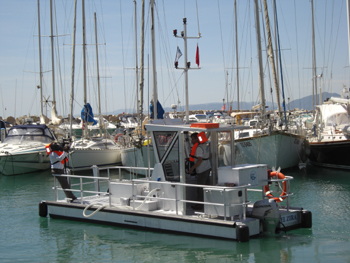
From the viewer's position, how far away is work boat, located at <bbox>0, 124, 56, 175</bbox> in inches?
1030

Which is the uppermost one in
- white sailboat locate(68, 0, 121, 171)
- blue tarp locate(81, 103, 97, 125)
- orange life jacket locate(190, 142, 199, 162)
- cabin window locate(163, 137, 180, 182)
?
blue tarp locate(81, 103, 97, 125)

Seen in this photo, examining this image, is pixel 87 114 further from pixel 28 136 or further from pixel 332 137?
pixel 332 137

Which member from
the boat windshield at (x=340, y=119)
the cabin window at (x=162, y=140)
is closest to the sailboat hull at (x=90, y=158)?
the boat windshield at (x=340, y=119)

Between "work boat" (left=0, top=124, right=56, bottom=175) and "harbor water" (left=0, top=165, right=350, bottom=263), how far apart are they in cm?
1190

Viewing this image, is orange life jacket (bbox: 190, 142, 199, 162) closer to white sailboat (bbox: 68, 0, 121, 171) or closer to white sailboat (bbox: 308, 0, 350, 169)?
white sailboat (bbox: 308, 0, 350, 169)

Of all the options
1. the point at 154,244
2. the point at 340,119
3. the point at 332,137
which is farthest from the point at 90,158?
the point at 154,244

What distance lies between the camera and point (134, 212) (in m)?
11.3

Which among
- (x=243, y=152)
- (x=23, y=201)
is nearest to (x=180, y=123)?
(x=23, y=201)

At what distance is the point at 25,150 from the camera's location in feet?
88.2

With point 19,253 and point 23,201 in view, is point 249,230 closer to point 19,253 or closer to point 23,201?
point 19,253

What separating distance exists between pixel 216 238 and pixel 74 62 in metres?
20.1

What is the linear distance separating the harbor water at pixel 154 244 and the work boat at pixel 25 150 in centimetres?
1190

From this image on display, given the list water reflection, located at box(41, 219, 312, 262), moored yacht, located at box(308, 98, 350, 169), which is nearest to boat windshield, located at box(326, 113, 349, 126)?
moored yacht, located at box(308, 98, 350, 169)

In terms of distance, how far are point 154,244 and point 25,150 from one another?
61.4 feet
